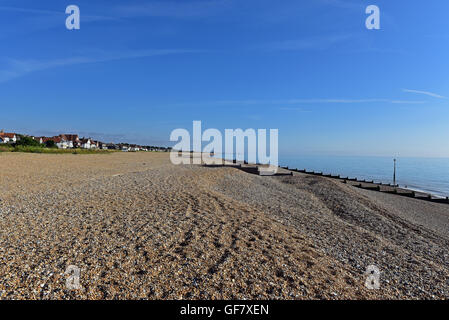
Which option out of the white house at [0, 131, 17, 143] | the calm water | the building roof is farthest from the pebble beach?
the building roof

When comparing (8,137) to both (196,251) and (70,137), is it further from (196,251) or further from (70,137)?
(196,251)

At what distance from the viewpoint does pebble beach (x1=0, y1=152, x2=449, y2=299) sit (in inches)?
204

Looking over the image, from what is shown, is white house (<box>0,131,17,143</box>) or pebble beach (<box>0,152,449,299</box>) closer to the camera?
pebble beach (<box>0,152,449,299</box>)

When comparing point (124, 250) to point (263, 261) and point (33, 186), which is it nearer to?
point (263, 261)

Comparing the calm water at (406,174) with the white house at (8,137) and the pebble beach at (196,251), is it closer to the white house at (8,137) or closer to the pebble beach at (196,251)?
the pebble beach at (196,251)

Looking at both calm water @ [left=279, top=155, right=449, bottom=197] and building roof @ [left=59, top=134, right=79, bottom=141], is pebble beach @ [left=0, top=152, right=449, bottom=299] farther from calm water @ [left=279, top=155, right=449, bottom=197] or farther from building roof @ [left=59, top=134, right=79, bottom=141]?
building roof @ [left=59, top=134, right=79, bottom=141]

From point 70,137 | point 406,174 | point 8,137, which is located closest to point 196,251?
point 406,174

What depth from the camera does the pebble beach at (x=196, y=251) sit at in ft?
17.0

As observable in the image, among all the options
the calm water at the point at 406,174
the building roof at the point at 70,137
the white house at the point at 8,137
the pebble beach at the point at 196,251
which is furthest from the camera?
the building roof at the point at 70,137

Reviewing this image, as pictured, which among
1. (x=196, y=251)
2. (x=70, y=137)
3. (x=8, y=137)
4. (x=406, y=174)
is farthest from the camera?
(x=70, y=137)

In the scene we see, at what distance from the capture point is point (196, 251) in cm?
688

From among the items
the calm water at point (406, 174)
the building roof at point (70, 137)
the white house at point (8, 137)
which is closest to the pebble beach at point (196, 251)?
the calm water at point (406, 174)

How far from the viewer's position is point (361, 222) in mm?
13602
